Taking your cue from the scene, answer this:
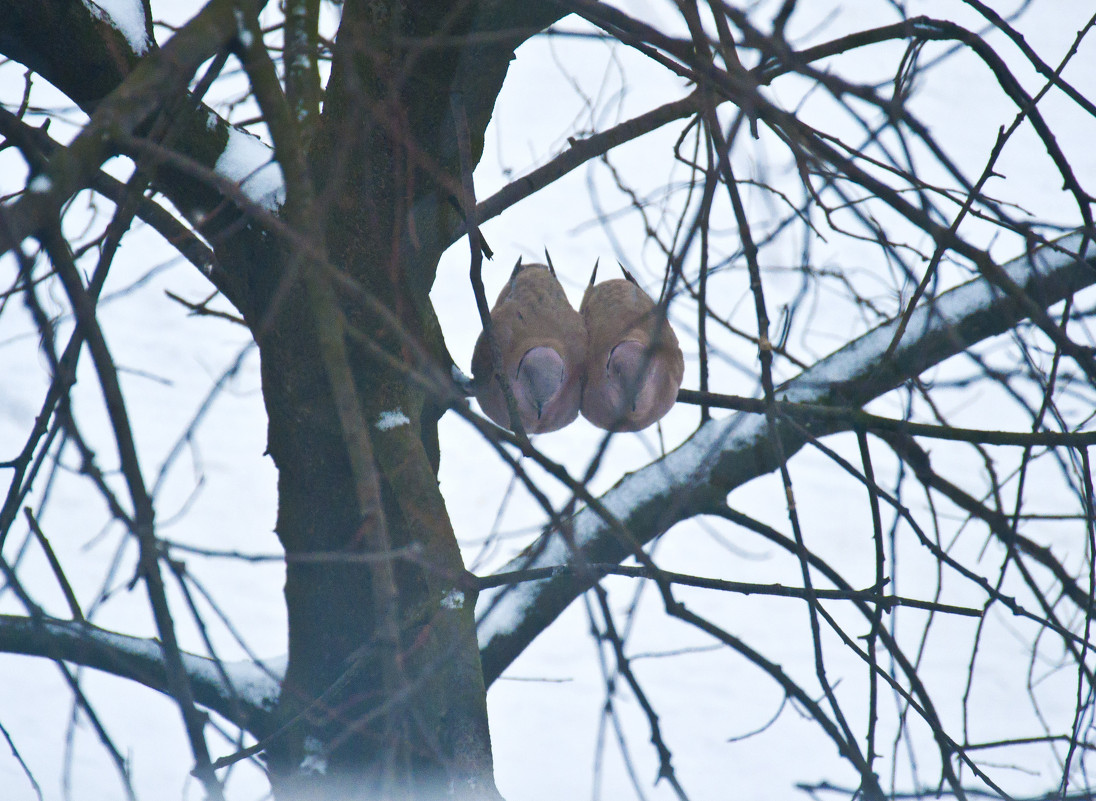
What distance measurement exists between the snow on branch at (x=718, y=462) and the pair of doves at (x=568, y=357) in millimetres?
161

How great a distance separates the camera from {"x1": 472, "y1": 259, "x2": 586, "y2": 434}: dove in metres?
1.91

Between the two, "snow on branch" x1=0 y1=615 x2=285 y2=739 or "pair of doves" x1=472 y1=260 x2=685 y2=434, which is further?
"pair of doves" x1=472 y1=260 x2=685 y2=434

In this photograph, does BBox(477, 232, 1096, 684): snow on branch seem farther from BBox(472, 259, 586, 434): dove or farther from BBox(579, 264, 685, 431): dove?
BBox(472, 259, 586, 434): dove

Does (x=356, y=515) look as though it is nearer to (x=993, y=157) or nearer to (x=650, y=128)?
(x=650, y=128)

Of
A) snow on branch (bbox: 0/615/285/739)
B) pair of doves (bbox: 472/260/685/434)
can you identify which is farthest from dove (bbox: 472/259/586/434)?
snow on branch (bbox: 0/615/285/739)

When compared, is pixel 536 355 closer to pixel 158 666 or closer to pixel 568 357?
pixel 568 357

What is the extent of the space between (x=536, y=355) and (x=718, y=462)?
0.49 m

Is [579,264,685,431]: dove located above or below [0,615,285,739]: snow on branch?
above

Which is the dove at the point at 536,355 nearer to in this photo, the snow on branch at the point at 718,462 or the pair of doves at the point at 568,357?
the pair of doves at the point at 568,357

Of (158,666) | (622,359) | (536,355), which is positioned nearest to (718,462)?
(622,359)

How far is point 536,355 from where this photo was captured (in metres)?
1.91

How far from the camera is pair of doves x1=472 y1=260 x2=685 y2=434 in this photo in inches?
75.1

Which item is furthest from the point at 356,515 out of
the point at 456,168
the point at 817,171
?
the point at 817,171

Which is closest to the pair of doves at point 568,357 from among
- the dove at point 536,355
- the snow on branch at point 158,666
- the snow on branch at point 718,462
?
the dove at point 536,355
